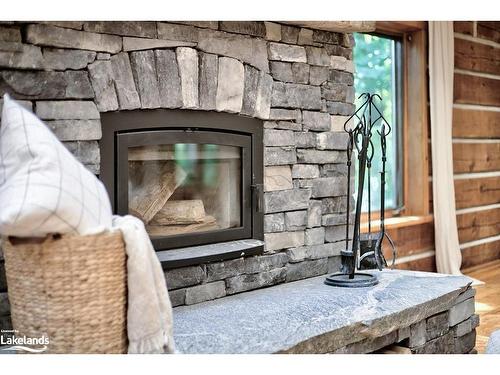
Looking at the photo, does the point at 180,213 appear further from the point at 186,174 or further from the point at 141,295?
the point at 141,295

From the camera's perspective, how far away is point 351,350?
6.68ft

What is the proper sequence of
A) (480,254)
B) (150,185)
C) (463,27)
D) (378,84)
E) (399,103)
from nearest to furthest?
(150,185) → (378,84) → (399,103) → (463,27) → (480,254)

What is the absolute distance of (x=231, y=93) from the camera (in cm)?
229

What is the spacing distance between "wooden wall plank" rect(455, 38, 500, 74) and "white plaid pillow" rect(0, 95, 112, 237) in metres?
3.15

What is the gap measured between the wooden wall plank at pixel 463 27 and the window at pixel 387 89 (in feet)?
1.43

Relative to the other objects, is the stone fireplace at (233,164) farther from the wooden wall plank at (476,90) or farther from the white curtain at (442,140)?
the wooden wall plank at (476,90)

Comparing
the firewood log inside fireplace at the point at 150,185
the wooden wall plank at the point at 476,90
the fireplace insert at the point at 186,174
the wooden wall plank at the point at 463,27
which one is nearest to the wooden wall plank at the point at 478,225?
the wooden wall plank at the point at 476,90

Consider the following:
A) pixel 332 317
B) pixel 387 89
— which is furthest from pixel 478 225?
pixel 332 317

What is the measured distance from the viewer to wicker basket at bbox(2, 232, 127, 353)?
1459 mm

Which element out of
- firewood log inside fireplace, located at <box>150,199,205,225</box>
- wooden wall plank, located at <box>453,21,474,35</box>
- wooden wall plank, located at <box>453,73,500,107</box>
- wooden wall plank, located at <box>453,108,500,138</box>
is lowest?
firewood log inside fireplace, located at <box>150,199,205,225</box>

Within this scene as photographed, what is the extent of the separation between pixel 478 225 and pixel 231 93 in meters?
2.66

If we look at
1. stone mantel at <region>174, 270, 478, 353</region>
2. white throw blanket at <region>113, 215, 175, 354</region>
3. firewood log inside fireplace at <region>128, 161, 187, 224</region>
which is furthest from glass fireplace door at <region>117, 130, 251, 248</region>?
white throw blanket at <region>113, 215, 175, 354</region>

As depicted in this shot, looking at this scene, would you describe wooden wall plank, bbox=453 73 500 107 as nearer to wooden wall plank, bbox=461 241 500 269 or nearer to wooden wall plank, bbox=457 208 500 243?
wooden wall plank, bbox=457 208 500 243

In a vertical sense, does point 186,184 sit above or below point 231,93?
below
